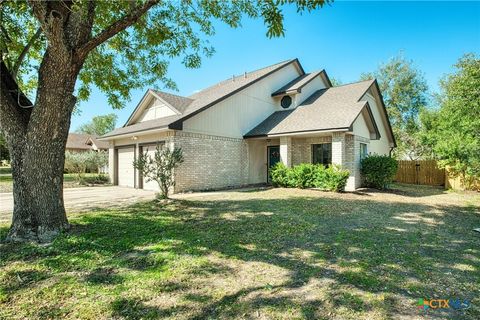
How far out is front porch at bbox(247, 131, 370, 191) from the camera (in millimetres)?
12391

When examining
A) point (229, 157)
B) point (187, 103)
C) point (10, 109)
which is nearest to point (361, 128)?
point (229, 157)

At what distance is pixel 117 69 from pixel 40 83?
4.44 meters

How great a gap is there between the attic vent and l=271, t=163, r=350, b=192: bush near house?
503 centimetres

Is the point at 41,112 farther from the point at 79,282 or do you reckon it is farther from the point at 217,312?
the point at 217,312

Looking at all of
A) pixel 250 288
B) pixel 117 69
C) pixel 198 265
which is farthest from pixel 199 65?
pixel 250 288

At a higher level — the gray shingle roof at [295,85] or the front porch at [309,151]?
the gray shingle roof at [295,85]

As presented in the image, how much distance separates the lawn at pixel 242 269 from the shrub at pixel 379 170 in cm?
652

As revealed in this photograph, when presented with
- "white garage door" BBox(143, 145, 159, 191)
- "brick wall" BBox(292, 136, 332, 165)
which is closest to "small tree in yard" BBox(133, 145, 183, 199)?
"white garage door" BBox(143, 145, 159, 191)

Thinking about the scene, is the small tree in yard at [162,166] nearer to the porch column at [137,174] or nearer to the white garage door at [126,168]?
the porch column at [137,174]

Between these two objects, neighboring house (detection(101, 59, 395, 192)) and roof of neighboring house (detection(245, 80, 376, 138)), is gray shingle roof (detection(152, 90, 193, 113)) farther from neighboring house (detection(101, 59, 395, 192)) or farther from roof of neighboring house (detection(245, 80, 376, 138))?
roof of neighboring house (detection(245, 80, 376, 138))

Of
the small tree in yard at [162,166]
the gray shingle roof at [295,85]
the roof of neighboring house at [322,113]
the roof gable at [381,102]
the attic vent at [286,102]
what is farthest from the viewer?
the roof gable at [381,102]

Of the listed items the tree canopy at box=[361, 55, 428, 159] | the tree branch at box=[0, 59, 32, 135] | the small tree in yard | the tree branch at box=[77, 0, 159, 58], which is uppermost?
the tree canopy at box=[361, 55, 428, 159]

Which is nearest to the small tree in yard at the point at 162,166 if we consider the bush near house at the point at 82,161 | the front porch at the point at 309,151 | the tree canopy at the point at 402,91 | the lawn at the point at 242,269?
the lawn at the point at 242,269

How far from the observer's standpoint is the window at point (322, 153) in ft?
44.8
